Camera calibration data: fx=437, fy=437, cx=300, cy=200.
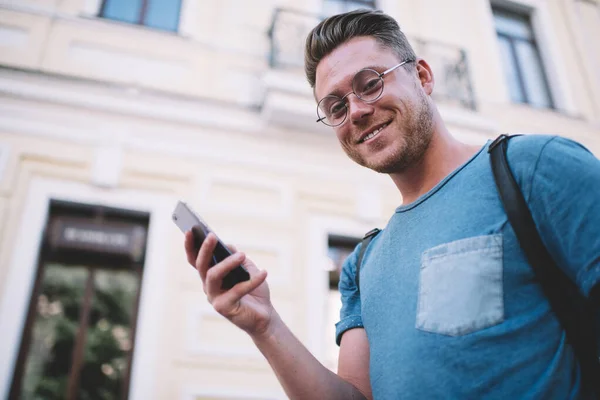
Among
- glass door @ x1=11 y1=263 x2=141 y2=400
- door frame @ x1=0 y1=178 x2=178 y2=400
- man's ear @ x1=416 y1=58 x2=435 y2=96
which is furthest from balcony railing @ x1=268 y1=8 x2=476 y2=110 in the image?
man's ear @ x1=416 y1=58 x2=435 y2=96

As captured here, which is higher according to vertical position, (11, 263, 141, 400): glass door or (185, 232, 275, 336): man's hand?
(11, 263, 141, 400): glass door

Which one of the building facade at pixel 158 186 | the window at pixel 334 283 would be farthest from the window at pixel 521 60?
the window at pixel 334 283

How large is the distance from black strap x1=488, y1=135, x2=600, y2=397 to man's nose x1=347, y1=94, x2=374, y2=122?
20.8 inches

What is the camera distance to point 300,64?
557 centimetres

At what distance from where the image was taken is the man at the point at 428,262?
94 cm

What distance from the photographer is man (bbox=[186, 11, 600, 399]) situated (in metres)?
0.94

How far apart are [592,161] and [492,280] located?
1.11ft

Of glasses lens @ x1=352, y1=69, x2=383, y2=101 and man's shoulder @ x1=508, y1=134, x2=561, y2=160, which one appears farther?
glasses lens @ x1=352, y1=69, x2=383, y2=101

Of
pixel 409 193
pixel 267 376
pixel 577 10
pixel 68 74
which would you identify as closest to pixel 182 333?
pixel 267 376

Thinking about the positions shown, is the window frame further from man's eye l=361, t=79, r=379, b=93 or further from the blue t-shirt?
the blue t-shirt

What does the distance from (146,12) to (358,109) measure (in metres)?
5.13

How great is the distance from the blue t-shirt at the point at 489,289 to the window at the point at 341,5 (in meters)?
5.93

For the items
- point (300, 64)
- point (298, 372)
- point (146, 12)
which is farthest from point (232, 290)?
point (146, 12)

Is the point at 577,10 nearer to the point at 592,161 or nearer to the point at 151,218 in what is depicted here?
the point at 151,218
